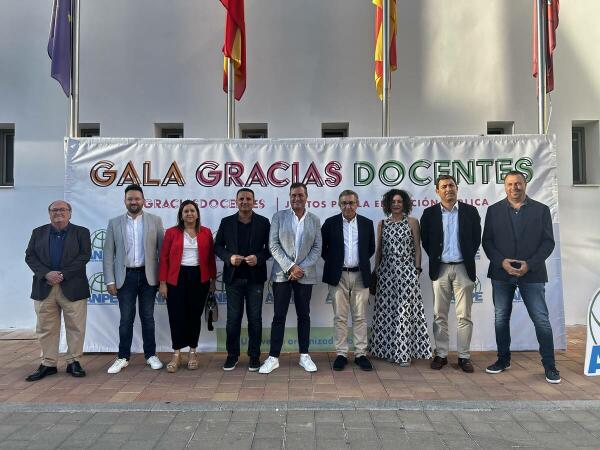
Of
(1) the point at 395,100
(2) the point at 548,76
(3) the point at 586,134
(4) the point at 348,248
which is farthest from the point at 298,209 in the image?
(3) the point at 586,134

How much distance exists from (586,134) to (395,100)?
3183 mm

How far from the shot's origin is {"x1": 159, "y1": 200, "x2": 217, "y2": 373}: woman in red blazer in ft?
16.7

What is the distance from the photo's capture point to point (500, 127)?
25.1ft

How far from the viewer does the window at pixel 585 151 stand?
24.5 ft

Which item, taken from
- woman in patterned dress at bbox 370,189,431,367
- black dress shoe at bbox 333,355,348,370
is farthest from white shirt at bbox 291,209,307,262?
black dress shoe at bbox 333,355,348,370

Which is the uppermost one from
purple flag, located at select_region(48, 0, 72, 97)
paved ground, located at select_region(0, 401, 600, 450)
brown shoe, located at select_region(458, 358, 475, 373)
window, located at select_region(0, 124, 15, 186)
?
purple flag, located at select_region(48, 0, 72, 97)

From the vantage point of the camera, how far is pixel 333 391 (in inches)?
177

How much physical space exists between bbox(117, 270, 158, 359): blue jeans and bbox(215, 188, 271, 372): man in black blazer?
2.84 feet

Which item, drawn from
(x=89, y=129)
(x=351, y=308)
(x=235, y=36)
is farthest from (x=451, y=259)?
(x=89, y=129)

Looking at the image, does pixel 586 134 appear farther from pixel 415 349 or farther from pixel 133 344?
pixel 133 344

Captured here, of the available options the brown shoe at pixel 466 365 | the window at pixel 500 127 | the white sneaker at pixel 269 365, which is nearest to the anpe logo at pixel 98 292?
the white sneaker at pixel 269 365

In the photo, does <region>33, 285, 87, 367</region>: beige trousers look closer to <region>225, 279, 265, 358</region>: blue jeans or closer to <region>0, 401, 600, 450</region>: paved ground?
<region>0, 401, 600, 450</region>: paved ground

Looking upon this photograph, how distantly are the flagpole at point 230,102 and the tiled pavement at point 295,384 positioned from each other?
113 inches

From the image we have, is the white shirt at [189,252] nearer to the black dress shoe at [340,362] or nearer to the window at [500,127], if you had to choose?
the black dress shoe at [340,362]
